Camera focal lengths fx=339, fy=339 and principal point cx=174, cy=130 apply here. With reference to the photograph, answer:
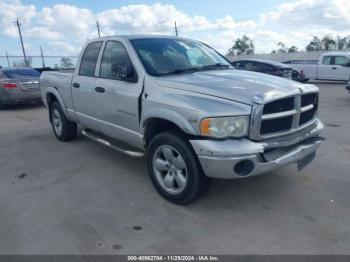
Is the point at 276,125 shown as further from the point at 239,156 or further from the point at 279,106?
the point at 239,156

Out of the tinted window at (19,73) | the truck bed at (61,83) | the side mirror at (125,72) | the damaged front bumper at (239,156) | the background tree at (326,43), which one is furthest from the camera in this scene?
the background tree at (326,43)

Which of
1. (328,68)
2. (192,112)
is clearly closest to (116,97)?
(192,112)

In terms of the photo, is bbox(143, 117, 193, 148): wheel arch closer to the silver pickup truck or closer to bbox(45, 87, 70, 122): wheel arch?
the silver pickup truck

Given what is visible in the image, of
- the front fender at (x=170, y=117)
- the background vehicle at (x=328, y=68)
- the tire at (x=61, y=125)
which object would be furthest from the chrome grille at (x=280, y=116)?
the background vehicle at (x=328, y=68)

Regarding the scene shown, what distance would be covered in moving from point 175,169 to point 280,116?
50.2 inches

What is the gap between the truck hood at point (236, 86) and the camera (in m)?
3.39

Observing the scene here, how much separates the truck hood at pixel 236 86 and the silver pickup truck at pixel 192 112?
1 centimetres

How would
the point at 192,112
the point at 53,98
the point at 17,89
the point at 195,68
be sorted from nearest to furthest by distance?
1. the point at 192,112
2. the point at 195,68
3. the point at 53,98
4. the point at 17,89

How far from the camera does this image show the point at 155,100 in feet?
12.8

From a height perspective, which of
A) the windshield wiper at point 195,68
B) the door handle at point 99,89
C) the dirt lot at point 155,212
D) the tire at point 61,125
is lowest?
the dirt lot at point 155,212

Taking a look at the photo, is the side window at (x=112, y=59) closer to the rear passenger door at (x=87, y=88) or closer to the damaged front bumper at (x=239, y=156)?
the rear passenger door at (x=87, y=88)

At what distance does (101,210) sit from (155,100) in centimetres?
139

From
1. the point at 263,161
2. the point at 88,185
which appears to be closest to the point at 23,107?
the point at 88,185

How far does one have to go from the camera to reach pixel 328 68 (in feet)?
61.0
